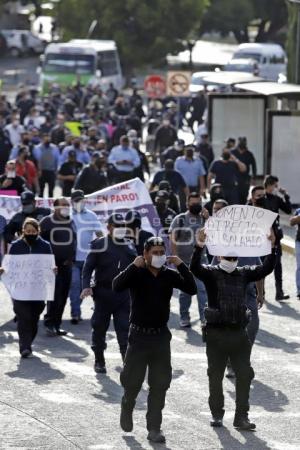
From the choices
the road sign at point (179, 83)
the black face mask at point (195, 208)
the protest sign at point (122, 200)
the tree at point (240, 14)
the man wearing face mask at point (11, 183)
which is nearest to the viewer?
the black face mask at point (195, 208)

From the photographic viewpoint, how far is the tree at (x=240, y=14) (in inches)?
3078

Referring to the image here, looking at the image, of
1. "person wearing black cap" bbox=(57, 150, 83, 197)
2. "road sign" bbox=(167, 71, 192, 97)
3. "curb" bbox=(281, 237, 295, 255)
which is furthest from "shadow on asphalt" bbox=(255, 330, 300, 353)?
"road sign" bbox=(167, 71, 192, 97)

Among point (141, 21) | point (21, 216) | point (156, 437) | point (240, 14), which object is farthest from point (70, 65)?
point (156, 437)

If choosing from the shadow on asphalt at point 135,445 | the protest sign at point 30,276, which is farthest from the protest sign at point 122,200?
the shadow on asphalt at point 135,445

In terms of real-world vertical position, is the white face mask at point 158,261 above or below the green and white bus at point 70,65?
below

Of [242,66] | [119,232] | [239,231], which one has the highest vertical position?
[242,66]

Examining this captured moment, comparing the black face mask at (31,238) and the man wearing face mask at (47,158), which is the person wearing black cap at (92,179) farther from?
the black face mask at (31,238)

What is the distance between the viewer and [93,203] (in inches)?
854

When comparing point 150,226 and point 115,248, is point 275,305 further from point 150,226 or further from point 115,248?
point 115,248

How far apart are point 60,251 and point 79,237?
1.05 metres

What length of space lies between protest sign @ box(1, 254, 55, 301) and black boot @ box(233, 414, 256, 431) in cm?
429

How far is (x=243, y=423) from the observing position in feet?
41.8

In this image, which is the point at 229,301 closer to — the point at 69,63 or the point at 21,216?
the point at 21,216

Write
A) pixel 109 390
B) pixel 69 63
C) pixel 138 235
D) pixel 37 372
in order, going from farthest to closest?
pixel 69 63 < pixel 138 235 < pixel 37 372 < pixel 109 390
